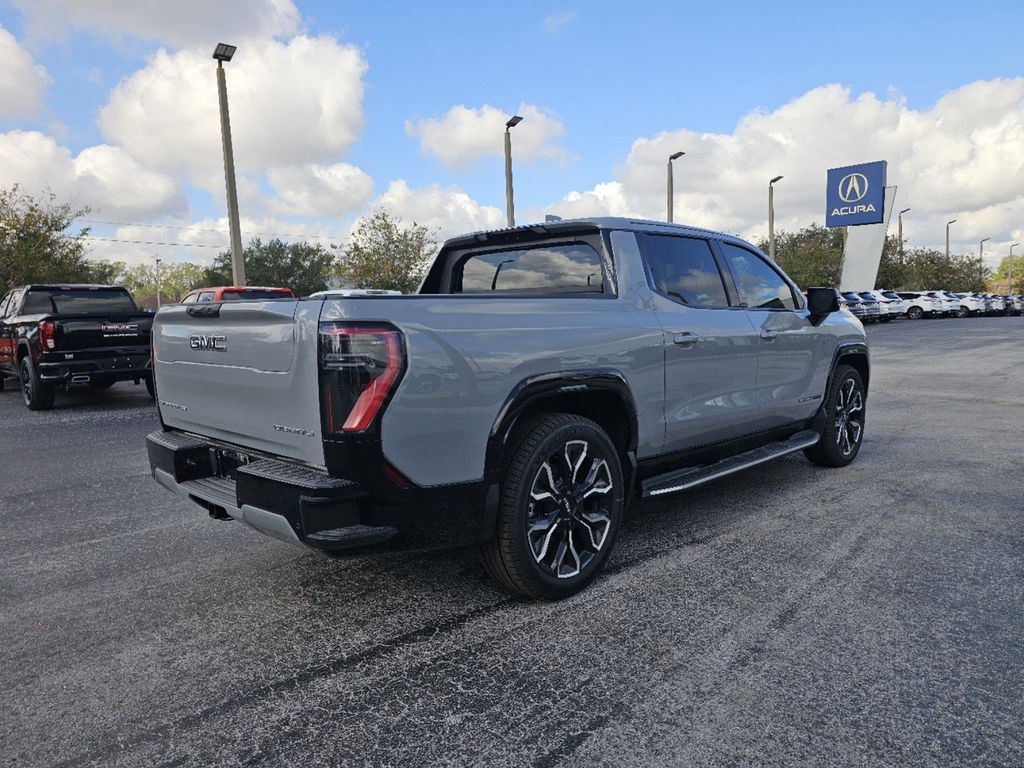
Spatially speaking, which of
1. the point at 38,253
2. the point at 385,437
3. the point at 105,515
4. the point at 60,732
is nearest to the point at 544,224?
the point at 385,437

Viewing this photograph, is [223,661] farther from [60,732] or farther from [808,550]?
[808,550]

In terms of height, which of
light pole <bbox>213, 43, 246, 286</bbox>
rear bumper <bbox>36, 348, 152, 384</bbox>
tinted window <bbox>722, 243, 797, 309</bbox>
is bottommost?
rear bumper <bbox>36, 348, 152, 384</bbox>

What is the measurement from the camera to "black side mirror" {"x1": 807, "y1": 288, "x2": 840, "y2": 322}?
5.26 metres

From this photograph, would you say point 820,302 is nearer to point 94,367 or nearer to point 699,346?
point 699,346

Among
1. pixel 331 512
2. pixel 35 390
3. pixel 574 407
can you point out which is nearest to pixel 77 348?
pixel 35 390

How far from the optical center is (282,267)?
56.9m

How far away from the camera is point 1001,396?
10.1m

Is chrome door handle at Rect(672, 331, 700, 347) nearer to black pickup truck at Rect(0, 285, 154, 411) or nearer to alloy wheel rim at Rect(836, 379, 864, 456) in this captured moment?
alloy wheel rim at Rect(836, 379, 864, 456)

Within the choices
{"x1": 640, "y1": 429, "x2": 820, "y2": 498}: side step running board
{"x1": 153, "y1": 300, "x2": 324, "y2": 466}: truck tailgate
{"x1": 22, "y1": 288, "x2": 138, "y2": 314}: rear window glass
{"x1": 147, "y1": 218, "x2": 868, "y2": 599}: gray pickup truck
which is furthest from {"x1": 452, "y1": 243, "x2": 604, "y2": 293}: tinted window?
{"x1": 22, "y1": 288, "x2": 138, "y2": 314}: rear window glass

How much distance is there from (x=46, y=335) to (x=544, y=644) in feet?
31.0

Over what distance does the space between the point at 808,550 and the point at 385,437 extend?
2506mm

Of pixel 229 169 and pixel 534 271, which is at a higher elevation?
pixel 229 169

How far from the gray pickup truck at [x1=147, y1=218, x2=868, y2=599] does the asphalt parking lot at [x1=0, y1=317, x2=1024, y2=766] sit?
40 centimetres

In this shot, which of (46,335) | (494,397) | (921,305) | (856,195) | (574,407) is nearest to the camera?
(494,397)
